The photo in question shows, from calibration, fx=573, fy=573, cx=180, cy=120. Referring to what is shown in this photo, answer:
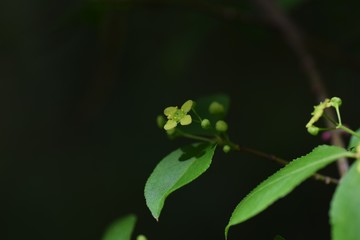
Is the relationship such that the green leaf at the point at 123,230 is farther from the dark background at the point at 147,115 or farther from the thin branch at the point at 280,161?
the dark background at the point at 147,115

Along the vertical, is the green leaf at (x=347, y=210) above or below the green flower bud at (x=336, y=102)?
below

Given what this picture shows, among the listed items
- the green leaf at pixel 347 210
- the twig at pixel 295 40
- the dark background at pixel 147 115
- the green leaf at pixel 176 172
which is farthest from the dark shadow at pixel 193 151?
the dark background at pixel 147 115

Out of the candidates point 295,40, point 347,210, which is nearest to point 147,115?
point 295,40

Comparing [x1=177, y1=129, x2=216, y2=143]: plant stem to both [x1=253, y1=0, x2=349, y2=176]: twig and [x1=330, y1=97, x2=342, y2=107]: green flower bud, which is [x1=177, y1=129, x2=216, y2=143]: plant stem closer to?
[x1=330, y1=97, x2=342, y2=107]: green flower bud

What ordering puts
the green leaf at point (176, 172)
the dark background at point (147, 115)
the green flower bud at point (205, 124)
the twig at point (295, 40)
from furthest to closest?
the dark background at point (147, 115)
the twig at point (295, 40)
the green flower bud at point (205, 124)
the green leaf at point (176, 172)

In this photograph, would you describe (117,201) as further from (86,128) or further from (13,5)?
(13,5)

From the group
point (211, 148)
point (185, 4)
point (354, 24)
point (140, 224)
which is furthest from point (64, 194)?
point (211, 148)

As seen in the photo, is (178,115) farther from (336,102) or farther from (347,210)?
(347,210)
